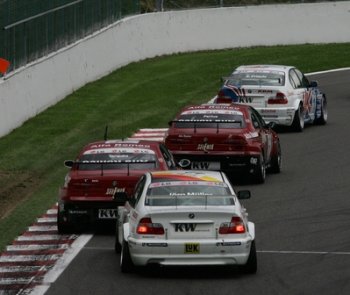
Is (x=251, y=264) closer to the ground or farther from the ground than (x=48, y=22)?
farther from the ground

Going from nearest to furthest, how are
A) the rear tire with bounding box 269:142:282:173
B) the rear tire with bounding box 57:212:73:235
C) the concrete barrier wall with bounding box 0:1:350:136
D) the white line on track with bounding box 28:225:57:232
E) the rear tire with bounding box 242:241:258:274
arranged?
the rear tire with bounding box 242:241:258:274, the rear tire with bounding box 57:212:73:235, the white line on track with bounding box 28:225:57:232, the rear tire with bounding box 269:142:282:173, the concrete barrier wall with bounding box 0:1:350:136

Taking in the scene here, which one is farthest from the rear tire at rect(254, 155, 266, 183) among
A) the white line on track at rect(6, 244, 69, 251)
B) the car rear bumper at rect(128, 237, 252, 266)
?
the car rear bumper at rect(128, 237, 252, 266)

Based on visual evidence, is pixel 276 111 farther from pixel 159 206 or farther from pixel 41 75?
pixel 159 206

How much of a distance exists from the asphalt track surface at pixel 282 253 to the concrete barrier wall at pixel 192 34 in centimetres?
1353

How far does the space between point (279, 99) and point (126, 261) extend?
15374 millimetres

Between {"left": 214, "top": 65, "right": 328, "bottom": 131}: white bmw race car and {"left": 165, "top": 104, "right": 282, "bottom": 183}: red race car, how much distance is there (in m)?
6.26

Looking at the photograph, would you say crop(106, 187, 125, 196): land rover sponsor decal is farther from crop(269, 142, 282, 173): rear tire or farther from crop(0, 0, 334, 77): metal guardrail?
crop(0, 0, 334, 77): metal guardrail

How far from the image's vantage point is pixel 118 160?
64.0ft

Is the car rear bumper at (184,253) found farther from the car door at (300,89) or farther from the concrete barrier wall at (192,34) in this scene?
the concrete barrier wall at (192,34)

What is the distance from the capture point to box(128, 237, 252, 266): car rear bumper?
614 inches

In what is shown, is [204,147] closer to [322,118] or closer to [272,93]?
[272,93]

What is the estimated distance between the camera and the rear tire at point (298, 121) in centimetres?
3132

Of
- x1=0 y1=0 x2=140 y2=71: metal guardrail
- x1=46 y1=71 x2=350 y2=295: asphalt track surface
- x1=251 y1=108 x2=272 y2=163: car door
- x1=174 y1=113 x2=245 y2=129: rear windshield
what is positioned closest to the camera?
x1=46 y1=71 x2=350 y2=295: asphalt track surface

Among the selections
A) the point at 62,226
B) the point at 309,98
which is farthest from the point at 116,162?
the point at 309,98
